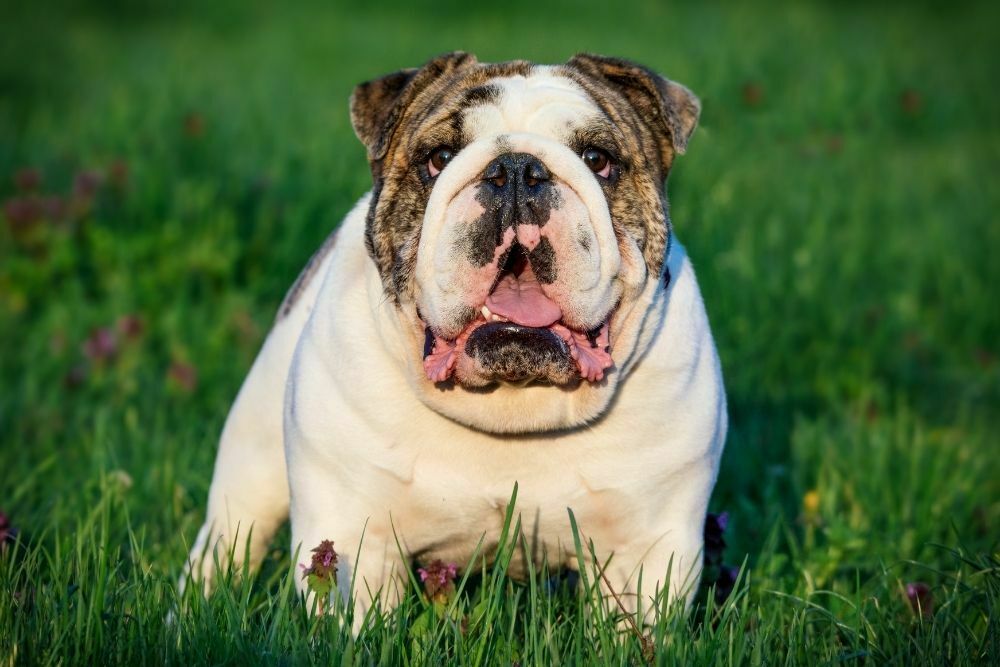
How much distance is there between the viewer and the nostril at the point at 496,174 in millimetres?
3334

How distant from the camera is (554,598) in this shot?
3547 millimetres

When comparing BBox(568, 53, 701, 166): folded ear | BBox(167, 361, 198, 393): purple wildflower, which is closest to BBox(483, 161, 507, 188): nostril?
BBox(568, 53, 701, 166): folded ear

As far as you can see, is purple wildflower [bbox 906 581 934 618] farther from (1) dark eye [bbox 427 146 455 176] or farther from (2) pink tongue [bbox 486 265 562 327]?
(1) dark eye [bbox 427 146 455 176]

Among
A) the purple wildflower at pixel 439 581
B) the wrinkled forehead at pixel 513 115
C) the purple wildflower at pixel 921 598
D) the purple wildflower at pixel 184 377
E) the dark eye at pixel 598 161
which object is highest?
the wrinkled forehead at pixel 513 115

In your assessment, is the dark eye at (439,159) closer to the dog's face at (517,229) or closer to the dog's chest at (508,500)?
the dog's face at (517,229)

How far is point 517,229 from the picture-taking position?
3322mm

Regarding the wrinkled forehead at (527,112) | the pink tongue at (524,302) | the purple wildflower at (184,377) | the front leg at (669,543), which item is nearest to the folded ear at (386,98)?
the wrinkled forehead at (527,112)

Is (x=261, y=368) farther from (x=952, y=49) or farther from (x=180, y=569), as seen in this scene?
(x=952, y=49)

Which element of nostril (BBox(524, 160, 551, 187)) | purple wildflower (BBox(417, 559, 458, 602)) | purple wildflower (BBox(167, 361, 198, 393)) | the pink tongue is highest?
nostril (BBox(524, 160, 551, 187))

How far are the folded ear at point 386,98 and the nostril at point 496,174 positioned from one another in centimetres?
47

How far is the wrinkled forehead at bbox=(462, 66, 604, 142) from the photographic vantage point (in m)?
3.51

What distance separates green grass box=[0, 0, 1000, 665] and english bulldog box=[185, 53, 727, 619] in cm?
22

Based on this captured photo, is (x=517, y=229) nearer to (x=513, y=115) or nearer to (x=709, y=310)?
(x=513, y=115)

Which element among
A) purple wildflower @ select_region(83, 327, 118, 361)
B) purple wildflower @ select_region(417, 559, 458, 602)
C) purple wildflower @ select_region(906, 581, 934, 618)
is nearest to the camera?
purple wildflower @ select_region(417, 559, 458, 602)
